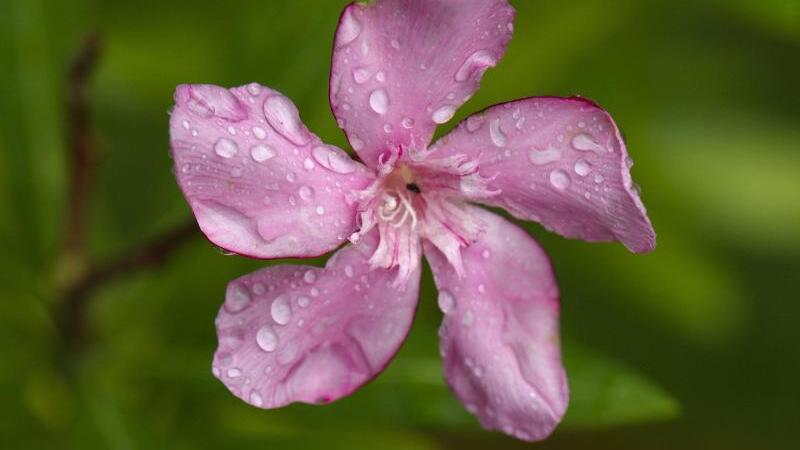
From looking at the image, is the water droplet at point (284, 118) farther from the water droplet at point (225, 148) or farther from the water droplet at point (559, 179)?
the water droplet at point (559, 179)

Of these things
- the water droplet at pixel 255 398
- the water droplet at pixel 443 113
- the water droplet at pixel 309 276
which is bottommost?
the water droplet at pixel 255 398

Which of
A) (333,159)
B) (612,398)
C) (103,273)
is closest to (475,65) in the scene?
(333,159)

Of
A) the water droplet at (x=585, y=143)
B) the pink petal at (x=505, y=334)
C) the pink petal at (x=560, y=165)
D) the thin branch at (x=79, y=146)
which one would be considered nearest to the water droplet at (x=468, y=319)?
the pink petal at (x=505, y=334)

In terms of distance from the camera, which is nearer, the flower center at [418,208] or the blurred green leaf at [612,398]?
the flower center at [418,208]

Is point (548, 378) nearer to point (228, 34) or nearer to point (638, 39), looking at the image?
point (228, 34)

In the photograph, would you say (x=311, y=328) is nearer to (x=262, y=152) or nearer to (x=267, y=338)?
(x=267, y=338)

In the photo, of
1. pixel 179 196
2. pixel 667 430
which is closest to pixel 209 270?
pixel 179 196
